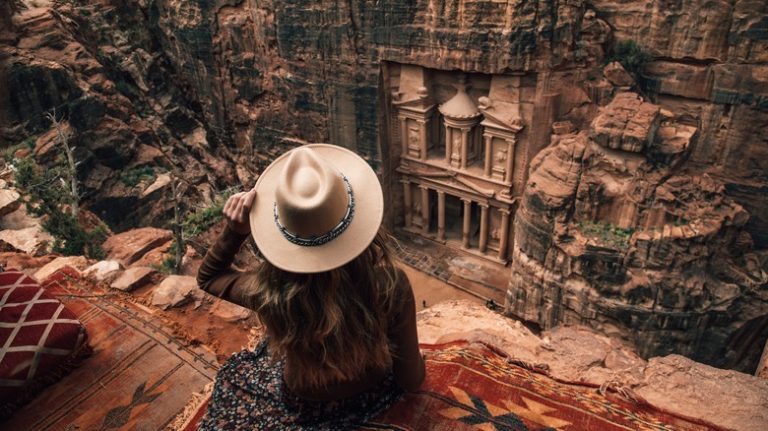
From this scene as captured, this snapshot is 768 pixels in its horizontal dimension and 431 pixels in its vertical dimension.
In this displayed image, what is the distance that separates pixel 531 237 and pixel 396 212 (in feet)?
29.2

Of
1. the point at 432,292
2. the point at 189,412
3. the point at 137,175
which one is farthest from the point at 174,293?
the point at 137,175

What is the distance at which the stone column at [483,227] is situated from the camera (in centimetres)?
1953

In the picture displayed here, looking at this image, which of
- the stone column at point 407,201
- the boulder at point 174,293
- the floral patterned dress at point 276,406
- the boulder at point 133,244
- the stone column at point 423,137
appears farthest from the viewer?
the stone column at point 407,201

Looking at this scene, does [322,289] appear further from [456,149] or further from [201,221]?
[456,149]

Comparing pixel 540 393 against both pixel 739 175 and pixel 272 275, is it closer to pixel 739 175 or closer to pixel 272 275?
pixel 272 275

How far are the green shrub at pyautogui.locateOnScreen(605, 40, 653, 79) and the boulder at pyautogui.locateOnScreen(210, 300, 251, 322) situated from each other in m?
13.9

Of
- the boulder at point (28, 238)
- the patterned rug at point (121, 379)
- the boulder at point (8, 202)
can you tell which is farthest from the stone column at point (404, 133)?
the patterned rug at point (121, 379)

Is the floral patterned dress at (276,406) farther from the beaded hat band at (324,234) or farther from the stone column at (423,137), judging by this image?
the stone column at (423,137)

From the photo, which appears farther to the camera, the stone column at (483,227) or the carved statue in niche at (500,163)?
the stone column at (483,227)

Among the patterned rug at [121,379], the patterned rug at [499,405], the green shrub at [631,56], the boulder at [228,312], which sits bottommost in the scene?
the boulder at [228,312]

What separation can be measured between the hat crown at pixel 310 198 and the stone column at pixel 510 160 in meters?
15.6

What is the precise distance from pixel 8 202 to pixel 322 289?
1467 cm

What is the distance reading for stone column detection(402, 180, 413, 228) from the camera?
841 inches

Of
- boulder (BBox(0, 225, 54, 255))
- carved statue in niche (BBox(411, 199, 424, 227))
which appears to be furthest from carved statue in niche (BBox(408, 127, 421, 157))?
boulder (BBox(0, 225, 54, 255))
